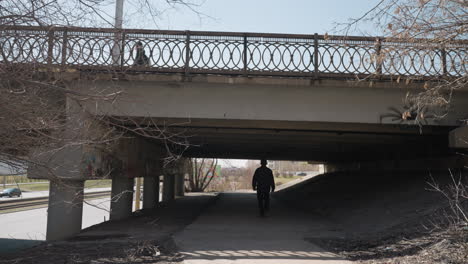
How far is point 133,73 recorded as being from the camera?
923 cm

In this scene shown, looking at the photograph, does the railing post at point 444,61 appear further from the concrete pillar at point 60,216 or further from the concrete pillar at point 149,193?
the concrete pillar at point 149,193

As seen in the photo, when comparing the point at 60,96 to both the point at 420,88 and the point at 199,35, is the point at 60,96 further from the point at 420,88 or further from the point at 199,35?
the point at 420,88

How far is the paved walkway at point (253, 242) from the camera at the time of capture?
5.88 meters

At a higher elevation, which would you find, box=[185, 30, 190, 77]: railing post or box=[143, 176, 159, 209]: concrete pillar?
box=[185, 30, 190, 77]: railing post

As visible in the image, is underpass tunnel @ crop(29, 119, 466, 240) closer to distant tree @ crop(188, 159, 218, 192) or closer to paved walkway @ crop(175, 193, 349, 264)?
paved walkway @ crop(175, 193, 349, 264)

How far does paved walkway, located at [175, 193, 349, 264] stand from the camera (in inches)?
231

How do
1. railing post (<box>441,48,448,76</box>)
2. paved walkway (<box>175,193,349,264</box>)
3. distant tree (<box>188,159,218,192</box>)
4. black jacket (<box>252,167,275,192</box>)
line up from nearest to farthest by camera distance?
paved walkway (<box>175,193,349,264</box>), railing post (<box>441,48,448,76</box>), black jacket (<box>252,167,275,192</box>), distant tree (<box>188,159,218,192</box>)

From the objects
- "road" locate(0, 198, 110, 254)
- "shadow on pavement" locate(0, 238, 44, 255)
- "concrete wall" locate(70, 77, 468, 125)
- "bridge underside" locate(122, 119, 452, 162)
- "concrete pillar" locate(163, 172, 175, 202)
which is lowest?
"road" locate(0, 198, 110, 254)

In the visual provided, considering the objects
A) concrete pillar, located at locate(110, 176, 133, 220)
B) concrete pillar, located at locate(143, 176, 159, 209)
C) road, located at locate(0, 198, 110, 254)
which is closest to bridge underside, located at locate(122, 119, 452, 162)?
concrete pillar, located at locate(110, 176, 133, 220)

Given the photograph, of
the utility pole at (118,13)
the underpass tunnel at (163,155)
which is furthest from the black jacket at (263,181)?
the utility pole at (118,13)

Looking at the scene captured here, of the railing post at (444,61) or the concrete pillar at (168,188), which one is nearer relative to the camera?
the railing post at (444,61)

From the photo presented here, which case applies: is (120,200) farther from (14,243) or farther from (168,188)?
(168,188)

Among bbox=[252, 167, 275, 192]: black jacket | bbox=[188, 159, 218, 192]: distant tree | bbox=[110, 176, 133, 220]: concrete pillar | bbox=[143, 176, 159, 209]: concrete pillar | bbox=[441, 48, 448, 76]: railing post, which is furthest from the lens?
bbox=[188, 159, 218, 192]: distant tree

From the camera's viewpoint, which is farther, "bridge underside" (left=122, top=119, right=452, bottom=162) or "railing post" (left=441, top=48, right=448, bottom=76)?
"bridge underside" (left=122, top=119, right=452, bottom=162)
